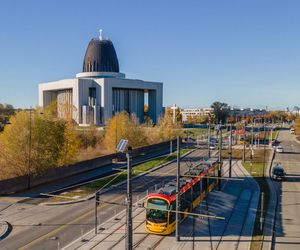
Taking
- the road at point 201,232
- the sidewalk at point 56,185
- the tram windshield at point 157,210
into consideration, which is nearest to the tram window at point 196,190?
the road at point 201,232

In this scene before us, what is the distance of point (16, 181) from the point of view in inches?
1470

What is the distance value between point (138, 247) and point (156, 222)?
8.01 feet

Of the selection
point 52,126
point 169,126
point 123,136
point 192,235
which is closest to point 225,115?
point 169,126

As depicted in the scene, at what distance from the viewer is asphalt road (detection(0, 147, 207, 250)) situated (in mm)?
23594

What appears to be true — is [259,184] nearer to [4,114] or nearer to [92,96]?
[4,114]

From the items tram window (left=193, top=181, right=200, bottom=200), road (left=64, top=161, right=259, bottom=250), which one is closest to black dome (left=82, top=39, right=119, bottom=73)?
road (left=64, top=161, right=259, bottom=250)

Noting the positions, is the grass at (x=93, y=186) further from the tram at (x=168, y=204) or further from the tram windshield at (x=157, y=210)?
the tram at (x=168, y=204)

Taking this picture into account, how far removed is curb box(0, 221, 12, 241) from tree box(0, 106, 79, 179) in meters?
12.7

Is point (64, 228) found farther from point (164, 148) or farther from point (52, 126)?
point (164, 148)

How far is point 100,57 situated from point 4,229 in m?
122

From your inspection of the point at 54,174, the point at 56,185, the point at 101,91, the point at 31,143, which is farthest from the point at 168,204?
the point at 101,91

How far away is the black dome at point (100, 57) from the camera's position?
466ft

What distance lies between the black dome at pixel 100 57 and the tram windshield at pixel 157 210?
121169mm

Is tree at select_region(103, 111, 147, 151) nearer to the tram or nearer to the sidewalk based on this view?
the sidewalk
